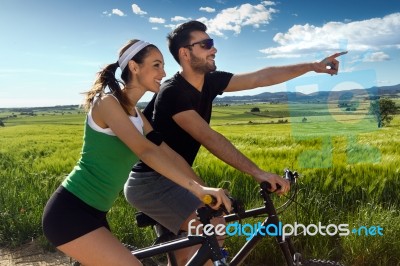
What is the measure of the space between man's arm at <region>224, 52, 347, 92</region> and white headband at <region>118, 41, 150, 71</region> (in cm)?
110

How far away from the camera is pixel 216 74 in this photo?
3443 mm

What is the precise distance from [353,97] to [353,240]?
1.82 m

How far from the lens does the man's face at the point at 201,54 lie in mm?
3088

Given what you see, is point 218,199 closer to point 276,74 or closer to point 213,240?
point 213,240

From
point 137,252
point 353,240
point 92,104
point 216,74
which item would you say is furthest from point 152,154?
point 353,240

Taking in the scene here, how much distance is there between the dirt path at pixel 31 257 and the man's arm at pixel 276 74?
2.48 meters

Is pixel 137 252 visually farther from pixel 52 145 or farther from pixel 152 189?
pixel 52 145

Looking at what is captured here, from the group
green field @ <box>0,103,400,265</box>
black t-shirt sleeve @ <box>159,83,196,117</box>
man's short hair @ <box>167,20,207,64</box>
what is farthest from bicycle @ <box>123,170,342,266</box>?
man's short hair @ <box>167,20,207,64</box>

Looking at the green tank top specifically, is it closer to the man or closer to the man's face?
the man

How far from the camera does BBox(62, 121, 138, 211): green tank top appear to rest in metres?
2.24

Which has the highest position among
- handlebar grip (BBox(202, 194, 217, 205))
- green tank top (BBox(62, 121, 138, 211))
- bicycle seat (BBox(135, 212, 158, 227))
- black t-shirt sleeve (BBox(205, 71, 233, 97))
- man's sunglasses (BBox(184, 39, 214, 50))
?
man's sunglasses (BBox(184, 39, 214, 50))

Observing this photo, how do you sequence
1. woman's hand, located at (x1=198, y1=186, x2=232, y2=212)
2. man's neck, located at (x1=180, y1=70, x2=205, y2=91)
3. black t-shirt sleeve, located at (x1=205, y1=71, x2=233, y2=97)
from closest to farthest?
woman's hand, located at (x1=198, y1=186, x2=232, y2=212) → man's neck, located at (x1=180, y1=70, x2=205, y2=91) → black t-shirt sleeve, located at (x1=205, y1=71, x2=233, y2=97)

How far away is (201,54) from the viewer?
10.2 feet

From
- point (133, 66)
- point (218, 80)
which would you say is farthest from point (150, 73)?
point (218, 80)
